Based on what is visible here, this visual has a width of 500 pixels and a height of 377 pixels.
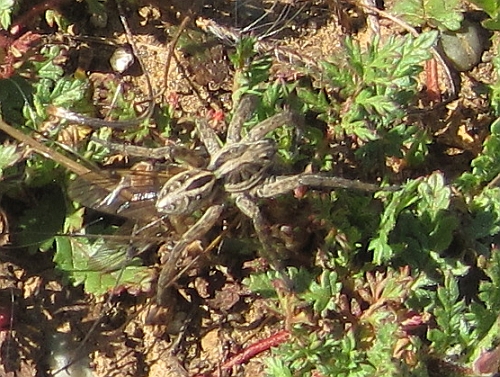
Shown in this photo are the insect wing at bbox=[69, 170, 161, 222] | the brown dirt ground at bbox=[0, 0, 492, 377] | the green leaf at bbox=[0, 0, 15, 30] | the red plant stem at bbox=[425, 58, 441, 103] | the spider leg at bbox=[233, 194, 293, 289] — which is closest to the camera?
the insect wing at bbox=[69, 170, 161, 222]

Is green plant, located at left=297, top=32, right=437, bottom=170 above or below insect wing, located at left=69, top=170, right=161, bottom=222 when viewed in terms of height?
above

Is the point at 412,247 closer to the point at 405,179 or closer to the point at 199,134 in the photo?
the point at 405,179

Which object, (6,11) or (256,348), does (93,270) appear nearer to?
(256,348)

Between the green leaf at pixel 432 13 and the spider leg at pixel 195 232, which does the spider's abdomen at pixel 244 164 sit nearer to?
the spider leg at pixel 195 232

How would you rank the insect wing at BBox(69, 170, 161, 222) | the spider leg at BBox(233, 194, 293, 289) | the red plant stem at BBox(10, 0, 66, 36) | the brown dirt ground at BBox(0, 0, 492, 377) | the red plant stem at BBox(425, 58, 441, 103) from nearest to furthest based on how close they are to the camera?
the insect wing at BBox(69, 170, 161, 222), the spider leg at BBox(233, 194, 293, 289), the brown dirt ground at BBox(0, 0, 492, 377), the red plant stem at BBox(10, 0, 66, 36), the red plant stem at BBox(425, 58, 441, 103)

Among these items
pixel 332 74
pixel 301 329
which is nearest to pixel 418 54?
pixel 332 74

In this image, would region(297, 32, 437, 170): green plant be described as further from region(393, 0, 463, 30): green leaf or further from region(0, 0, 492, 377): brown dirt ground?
region(0, 0, 492, 377): brown dirt ground

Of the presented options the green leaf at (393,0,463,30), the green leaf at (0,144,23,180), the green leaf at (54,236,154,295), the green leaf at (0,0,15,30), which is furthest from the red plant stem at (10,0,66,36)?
the green leaf at (393,0,463,30)

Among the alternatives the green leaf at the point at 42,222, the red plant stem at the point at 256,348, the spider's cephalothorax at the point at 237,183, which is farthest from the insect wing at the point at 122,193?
the red plant stem at the point at 256,348
